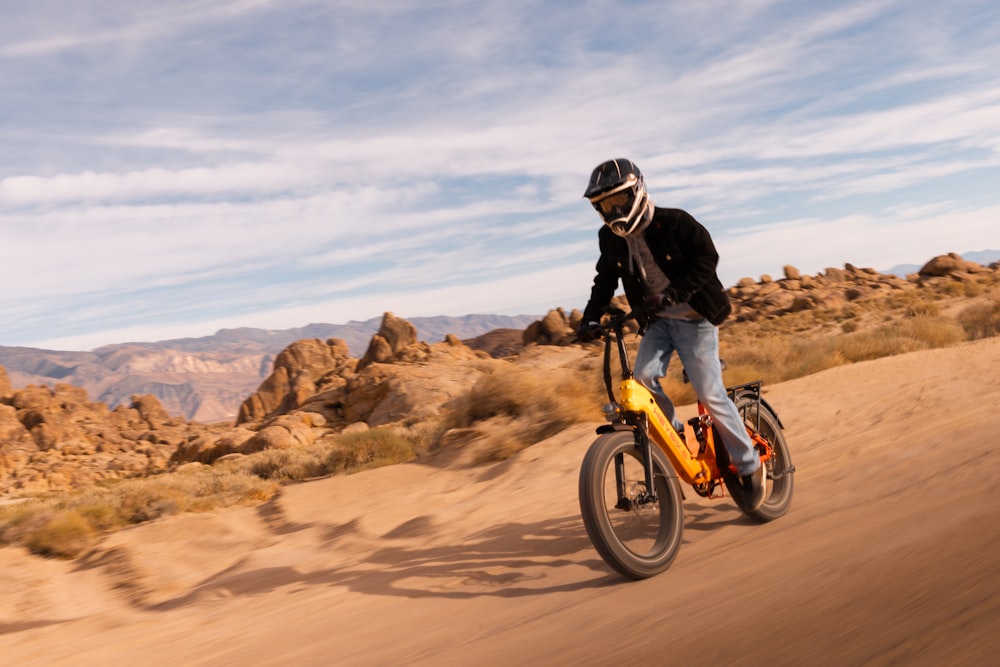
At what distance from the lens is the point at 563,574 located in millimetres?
5070

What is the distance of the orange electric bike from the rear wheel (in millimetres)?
173

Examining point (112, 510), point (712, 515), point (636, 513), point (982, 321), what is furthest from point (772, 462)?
point (982, 321)

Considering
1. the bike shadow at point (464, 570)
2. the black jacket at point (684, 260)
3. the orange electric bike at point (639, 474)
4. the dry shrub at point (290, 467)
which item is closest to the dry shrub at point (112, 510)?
the dry shrub at point (290, 467)

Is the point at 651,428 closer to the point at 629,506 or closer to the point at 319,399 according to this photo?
the point at 629,506

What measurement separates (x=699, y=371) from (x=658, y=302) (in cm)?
72

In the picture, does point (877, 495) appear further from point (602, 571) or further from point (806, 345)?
point (806, 345)

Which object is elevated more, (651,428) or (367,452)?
(651,428)

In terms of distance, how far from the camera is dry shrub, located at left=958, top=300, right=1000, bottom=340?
18062mm

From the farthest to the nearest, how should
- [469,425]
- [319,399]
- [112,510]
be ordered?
[319,399] < [469,425] < [112,510]

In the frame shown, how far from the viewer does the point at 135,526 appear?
Result: 1034 centimetres

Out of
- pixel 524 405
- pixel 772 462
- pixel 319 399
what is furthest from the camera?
pixel 319 399

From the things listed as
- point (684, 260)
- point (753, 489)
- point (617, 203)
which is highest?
point (617, 203)

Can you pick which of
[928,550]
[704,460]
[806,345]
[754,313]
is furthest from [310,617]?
[754,313]

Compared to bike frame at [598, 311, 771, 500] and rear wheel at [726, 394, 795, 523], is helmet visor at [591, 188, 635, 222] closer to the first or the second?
bike frame at [598, 311, 771, 500]
